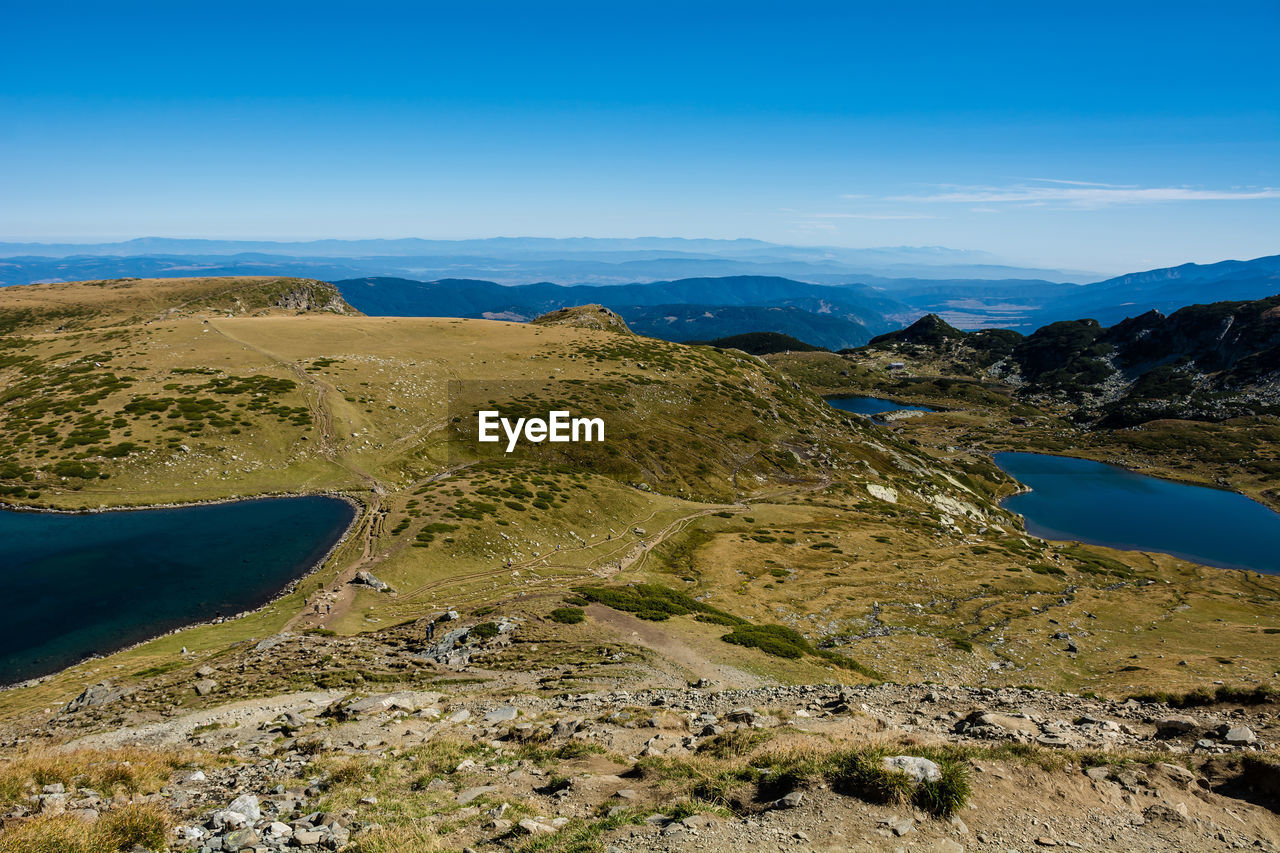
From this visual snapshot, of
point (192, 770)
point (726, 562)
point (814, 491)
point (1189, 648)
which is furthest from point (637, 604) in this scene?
point (814, 491)

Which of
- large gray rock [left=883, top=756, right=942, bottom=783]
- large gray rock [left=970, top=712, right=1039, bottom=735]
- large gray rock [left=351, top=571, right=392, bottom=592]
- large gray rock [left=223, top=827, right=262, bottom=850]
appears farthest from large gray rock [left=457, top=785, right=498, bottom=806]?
large gray rock [left=351, top=571, right=392, bottom=592]

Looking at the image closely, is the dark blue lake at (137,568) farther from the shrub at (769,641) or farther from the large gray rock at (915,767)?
the large gray rock at (915,767)

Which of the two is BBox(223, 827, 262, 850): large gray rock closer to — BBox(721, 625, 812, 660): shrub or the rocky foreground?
the rocky foreground

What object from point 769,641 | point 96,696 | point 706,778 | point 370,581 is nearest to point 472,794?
point 706,778

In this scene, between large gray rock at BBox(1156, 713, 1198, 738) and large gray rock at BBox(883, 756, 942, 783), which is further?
large gray rock at BBox(1156, 713, 1198, 738)

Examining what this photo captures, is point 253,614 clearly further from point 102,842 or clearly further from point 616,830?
point 616,830

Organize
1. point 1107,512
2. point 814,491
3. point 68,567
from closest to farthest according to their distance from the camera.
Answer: point 68,567 < point 814,491 < point 1107,512
